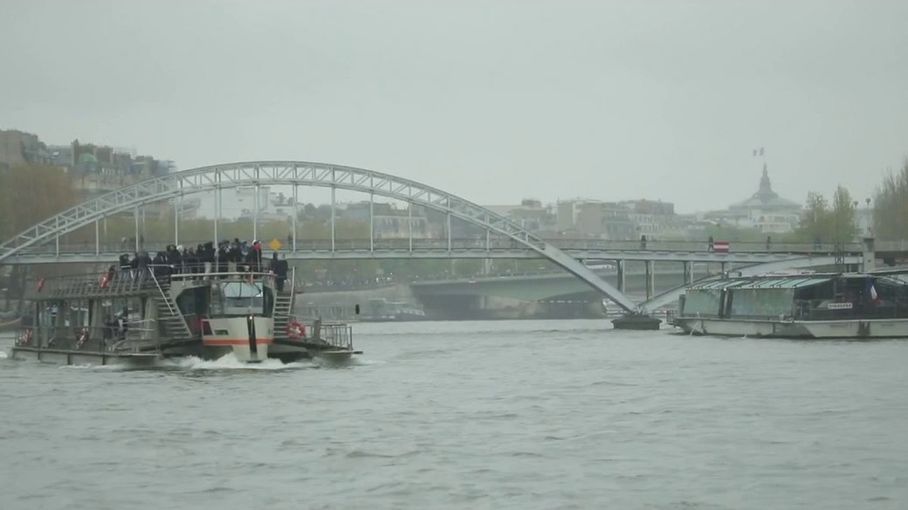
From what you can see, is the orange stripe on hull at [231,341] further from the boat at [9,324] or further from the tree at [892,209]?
the tree at [892,209]

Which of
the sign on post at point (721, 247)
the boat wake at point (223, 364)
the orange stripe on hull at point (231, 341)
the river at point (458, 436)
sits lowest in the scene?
the river at point (458, 436)

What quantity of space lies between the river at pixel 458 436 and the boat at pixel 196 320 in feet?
2.24

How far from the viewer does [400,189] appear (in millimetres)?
102562

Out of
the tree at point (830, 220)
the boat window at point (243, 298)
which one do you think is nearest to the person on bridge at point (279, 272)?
the boat window at point (243, 298)

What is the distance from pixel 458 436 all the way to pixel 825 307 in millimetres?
36856

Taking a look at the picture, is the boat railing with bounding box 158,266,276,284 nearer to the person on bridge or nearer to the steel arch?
the person on bridge

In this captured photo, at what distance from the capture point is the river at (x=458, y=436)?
24.5 m

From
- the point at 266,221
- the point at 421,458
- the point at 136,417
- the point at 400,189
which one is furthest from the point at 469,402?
the point at 266,221

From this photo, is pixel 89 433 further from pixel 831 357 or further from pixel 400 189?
pixel 400 189

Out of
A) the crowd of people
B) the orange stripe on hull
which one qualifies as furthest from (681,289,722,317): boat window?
the orange stripe on hull

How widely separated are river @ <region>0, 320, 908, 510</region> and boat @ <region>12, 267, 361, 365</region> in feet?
2.24

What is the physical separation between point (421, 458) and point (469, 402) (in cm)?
1000

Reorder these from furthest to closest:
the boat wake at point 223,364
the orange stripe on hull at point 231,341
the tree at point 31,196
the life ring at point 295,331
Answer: the tree at point 31,196
the life ring at point 295,331
the orange stripe on hull at point 231,341
the boat wake at point 223,364

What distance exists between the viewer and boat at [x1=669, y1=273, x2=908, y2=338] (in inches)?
2515
